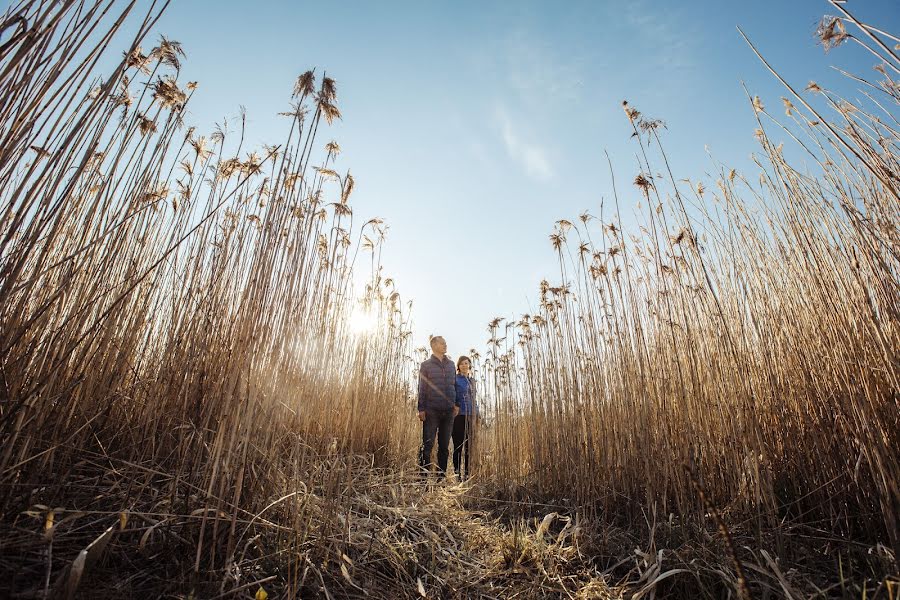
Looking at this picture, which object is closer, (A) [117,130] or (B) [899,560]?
(B) [899,560]

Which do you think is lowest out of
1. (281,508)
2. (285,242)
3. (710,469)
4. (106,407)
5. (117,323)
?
(281,508)

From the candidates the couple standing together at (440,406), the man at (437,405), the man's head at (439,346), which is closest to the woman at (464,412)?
the couple standing together at (440,406)

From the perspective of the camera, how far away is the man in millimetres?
4668

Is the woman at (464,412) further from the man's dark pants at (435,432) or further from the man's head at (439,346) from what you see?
the man's head at (439,346)

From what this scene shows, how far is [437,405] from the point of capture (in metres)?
4.70

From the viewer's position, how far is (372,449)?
13.5 feet

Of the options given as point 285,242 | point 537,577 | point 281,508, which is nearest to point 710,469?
point 537,577

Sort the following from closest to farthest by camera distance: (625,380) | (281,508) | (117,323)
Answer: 1. (281,508)
2. (117,323)
3. (625,380)

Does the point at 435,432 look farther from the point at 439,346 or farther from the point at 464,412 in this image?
the point at 439,346

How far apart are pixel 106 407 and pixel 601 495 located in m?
2.72

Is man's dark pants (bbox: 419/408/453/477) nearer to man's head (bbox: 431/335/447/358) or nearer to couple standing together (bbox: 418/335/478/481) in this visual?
couple standing together (bbox: 418/335/478/481)

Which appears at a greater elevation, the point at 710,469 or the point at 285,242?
the point at 285,242

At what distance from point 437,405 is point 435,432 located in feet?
1.13

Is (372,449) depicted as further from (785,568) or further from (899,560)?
(899,560)
